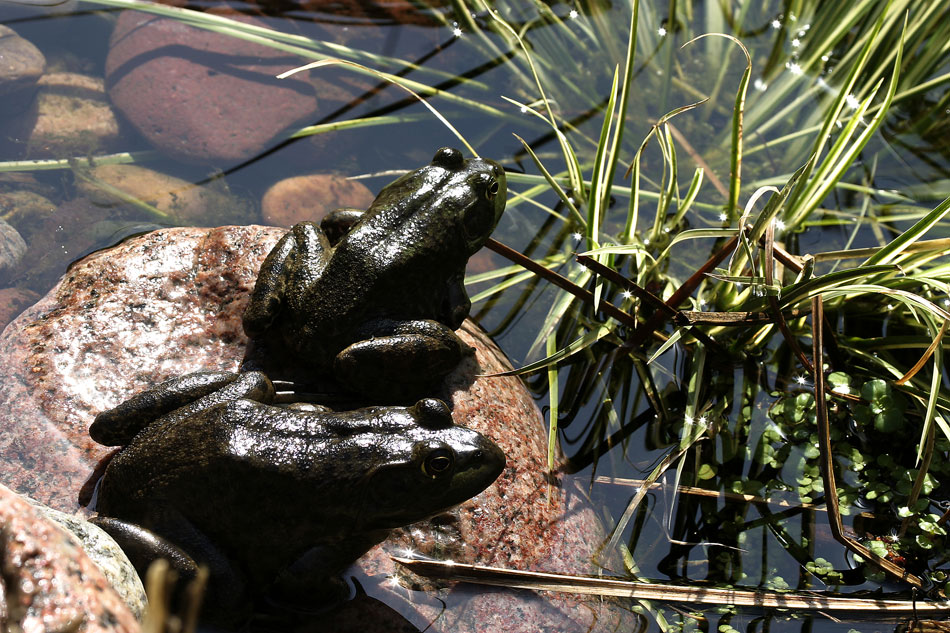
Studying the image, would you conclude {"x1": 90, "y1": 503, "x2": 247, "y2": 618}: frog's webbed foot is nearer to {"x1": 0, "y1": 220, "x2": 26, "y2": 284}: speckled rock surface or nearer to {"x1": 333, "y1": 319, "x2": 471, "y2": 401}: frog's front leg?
{"x1": 333, "y1": 319, "x2": 471, "y2": 401}: frog's front leg

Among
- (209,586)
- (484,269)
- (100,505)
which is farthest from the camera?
(484,269)

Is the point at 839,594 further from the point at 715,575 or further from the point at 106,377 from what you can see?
the point at 106,377

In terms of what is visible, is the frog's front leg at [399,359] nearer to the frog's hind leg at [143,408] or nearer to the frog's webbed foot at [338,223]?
the frog's hind leg at [143,408]

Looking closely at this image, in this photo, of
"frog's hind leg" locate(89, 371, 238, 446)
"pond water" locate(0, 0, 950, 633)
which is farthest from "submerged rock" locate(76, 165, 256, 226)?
"frog's hind leg" locate(89, 371, 238, 446)

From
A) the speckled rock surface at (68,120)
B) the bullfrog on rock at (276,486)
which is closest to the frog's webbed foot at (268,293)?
the bullfrog on rock at (276,486)

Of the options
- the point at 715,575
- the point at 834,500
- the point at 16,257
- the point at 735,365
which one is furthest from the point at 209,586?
the point at 16,257

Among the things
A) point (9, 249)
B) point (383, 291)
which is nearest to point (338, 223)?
point (383, 291)
